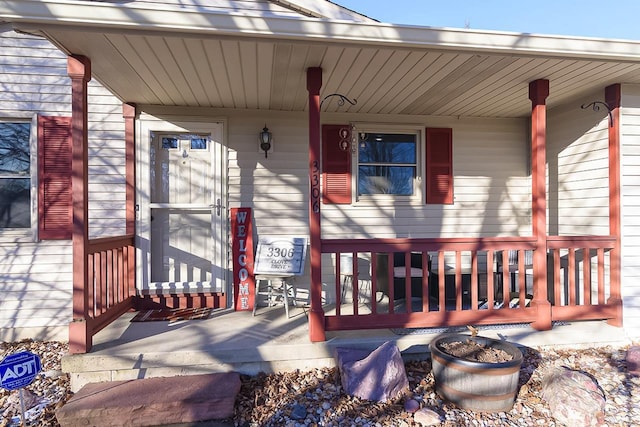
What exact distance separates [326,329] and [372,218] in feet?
5.51

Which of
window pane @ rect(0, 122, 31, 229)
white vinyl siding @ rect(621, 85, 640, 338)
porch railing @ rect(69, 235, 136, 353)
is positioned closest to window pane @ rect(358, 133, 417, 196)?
white vinyl siding @ rect(621, 85, 640, 338)

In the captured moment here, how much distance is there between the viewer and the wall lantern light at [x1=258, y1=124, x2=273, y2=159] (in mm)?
4082

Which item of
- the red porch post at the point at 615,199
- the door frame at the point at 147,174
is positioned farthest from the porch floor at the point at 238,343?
the door frame at the point at 147,174

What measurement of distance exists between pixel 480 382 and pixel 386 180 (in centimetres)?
256

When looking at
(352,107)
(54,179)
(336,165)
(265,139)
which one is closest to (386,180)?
(336,165)

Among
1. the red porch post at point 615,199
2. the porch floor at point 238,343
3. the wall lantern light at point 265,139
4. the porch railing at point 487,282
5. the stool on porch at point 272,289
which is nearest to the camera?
the porch floor at point 238,343

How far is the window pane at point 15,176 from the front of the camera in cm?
384

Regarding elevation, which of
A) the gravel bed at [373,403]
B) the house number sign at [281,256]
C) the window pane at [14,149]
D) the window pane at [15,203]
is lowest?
the gravel bed at [373,403]

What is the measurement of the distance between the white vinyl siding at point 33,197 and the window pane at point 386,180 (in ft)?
9.08

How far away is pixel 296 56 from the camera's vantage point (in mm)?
2855

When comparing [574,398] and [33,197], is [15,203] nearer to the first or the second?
[33,197]

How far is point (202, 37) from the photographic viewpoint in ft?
8.27

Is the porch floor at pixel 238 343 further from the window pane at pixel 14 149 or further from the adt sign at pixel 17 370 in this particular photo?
the window pane at pixel 14 149

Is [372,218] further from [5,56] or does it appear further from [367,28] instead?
[5,56]
